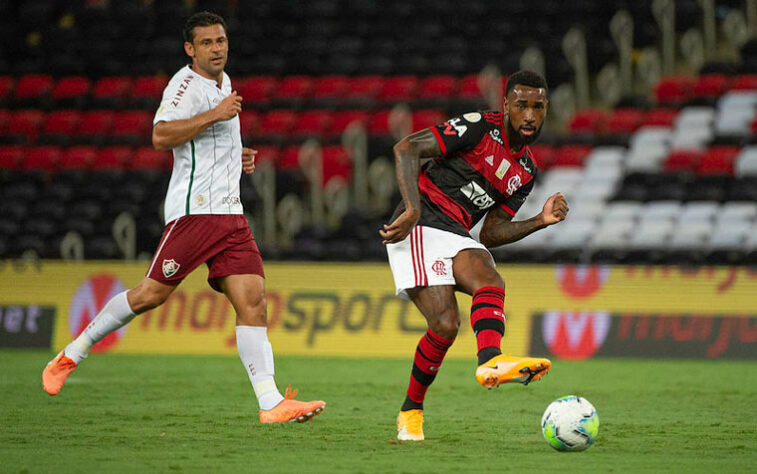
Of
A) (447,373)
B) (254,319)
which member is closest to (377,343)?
(447,373)

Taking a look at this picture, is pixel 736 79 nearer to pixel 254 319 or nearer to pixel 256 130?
pixel 256 130

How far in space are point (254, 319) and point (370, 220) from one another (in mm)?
9416

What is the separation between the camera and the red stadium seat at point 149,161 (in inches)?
714

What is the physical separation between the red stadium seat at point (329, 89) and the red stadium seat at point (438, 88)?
1.41 m

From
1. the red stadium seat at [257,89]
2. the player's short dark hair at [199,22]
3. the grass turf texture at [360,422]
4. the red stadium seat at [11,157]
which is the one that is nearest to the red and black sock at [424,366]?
the grass turf texture at [360,422]

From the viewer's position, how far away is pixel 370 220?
16203 millimetres

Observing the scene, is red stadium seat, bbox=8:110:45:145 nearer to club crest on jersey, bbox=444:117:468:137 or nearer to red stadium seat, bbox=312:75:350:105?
red stadium seat, bbox=312:75:350:105

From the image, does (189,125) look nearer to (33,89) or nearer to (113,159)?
(113,159)

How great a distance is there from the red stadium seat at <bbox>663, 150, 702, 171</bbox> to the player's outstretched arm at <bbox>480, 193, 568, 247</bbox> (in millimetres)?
10086

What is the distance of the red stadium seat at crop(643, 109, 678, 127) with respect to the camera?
56.7ft

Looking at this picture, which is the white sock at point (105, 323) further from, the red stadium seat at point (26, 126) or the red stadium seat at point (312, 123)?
the red stadium seat at point (26, 126)

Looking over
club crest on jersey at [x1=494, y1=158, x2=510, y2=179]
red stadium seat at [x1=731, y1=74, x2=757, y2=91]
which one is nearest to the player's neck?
club crest on jersey at [x1=494, y1=158, x2=510, y2=179]

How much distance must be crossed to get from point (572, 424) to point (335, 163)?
11.8 m

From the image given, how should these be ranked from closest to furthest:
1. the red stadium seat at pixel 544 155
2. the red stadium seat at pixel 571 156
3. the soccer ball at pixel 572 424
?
1. the soccer ball at pixel 572 424
2. the red stadium seat at pixel 544 155
3. the red stadium seat at pixel 571 156
